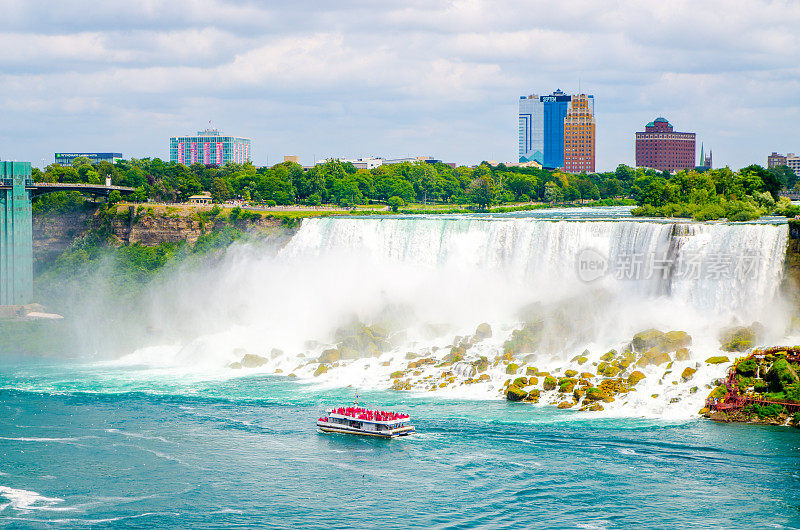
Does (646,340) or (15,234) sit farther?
(15,234)

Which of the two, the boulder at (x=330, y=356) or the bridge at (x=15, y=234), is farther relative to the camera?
the bridge at (x=15, y=234)

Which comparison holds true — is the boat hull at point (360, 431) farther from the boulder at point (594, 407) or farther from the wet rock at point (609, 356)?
the wet rock at point (609, 356)

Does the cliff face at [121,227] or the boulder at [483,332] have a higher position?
the cliff face at [121,227]

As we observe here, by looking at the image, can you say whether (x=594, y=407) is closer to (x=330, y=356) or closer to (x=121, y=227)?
(x=330, y=356)

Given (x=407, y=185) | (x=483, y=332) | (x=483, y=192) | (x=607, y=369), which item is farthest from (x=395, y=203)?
(x=607, y=369)

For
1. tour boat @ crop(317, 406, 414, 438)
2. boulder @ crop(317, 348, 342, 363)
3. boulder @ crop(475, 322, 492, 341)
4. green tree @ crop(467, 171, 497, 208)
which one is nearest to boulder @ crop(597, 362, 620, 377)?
boulder @ crop(475, 322, 492, 341)

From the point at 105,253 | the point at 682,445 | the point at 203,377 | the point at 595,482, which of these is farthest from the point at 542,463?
the point at 105,253

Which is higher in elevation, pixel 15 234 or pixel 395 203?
pixel 395 203

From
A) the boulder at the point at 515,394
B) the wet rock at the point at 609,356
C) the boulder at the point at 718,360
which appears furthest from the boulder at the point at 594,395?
the boulder at the point at 718,360
